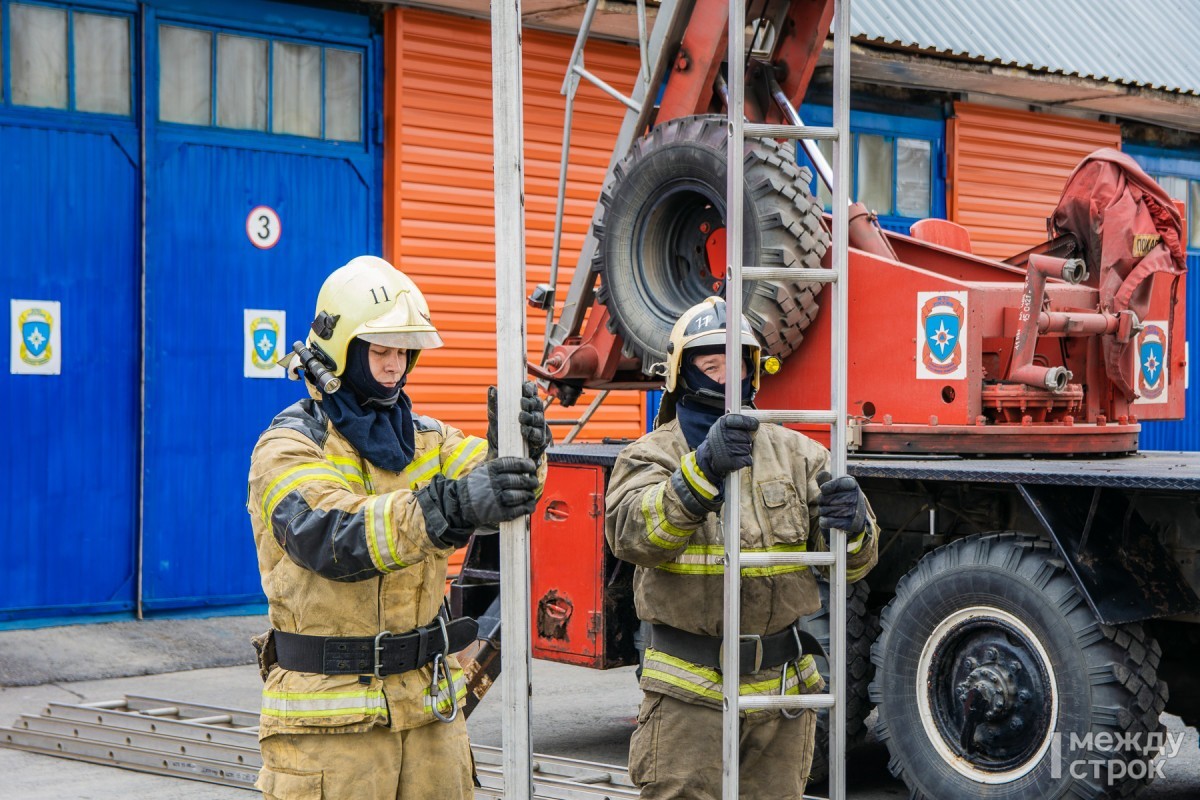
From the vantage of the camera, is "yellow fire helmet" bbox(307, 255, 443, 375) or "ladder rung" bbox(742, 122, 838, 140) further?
"ladder rung" bbox(742, 122, 838, 140)

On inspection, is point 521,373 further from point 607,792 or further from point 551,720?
point 551,720

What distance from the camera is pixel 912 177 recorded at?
14922mm

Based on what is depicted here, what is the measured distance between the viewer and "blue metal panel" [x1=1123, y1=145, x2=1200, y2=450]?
16719mm

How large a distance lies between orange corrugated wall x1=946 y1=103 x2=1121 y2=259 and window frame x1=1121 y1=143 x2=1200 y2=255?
22.2 inches

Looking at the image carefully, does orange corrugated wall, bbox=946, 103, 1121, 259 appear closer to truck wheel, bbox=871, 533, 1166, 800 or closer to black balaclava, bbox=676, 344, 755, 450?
truck wheel, bbox=871, 533, 1166, 800

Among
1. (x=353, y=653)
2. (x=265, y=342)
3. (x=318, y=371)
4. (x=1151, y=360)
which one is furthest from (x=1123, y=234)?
(x=265, y=342)

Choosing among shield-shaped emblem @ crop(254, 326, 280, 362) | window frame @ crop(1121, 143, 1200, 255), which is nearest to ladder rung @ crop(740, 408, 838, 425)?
shield-shaped emblem @ crop(254, 326, 280, 362)

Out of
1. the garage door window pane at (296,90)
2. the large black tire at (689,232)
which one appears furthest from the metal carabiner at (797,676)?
the garage door window pane at (296,90)

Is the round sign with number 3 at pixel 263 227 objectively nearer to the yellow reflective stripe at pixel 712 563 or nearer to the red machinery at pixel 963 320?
the red machinery at pixel 963 320

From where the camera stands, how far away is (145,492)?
10.4 meters

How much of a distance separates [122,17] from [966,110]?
823 cm

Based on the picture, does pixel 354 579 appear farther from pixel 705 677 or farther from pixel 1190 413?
pixel 1190 413

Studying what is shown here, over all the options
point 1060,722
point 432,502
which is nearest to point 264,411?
point 1060,722

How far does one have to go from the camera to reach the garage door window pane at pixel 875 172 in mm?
14508
